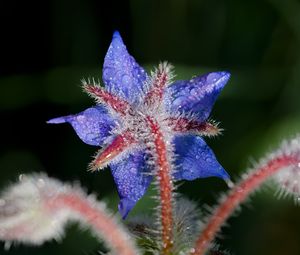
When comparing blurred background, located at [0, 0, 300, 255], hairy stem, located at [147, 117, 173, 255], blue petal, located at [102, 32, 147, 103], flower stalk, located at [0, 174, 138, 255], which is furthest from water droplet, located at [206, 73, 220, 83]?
blurred background, located at [0, 0, 300, 255]

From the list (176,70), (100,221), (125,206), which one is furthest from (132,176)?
(176,70)

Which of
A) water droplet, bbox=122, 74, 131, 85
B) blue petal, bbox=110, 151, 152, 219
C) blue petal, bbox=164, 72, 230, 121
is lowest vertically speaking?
blue petal, bbox=110, 151, 152, 219

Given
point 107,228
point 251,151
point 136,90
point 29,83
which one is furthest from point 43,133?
point 107,228

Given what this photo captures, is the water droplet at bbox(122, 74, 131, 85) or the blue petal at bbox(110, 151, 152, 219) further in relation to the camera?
the water droplet at bbox(122, 74, 131, 85)

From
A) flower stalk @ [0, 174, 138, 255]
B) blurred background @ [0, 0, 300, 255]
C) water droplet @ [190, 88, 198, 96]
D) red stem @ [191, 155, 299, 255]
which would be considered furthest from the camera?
blurred background @ [0, 0, 300, 255]

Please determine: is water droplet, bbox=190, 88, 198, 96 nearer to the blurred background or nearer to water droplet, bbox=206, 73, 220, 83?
water droplet, bbox=206, 73, 220, 83

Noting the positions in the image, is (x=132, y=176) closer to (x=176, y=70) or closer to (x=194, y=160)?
(x=194, y=160)

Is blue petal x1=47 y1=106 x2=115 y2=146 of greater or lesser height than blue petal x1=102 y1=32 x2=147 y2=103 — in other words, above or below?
below

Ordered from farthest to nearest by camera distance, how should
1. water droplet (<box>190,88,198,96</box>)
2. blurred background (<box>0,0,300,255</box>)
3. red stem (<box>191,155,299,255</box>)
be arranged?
blurred background (<box>0,0,300,255</box>) → water droplet (<box>190,88,198,96</box>) → red stem (<box>191,155,299,255</box>)

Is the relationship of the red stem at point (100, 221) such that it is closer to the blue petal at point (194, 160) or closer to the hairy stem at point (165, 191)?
the hairy stem at point (165, 191)
